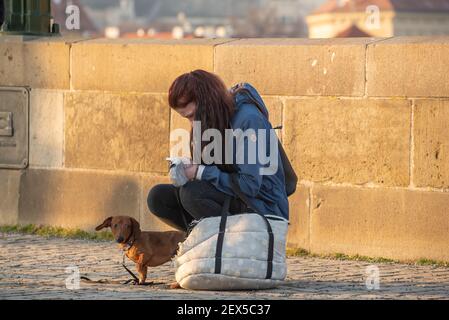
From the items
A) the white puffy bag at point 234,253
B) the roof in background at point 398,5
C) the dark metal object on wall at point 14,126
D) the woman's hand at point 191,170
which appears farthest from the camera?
the roof in background at point 398,5

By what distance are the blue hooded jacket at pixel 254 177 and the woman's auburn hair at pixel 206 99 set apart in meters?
0.06

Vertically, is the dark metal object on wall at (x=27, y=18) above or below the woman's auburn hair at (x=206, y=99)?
above

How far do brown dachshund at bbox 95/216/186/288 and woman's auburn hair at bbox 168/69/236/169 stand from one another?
0.61 meters

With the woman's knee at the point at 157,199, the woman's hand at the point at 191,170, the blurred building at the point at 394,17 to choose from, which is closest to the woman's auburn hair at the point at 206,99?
the woman's hand at the point at 191,170

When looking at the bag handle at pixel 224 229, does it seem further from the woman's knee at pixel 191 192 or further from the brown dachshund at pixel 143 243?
the brown dachshund at pixel 143 243

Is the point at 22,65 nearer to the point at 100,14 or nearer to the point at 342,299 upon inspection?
the point at 342,299

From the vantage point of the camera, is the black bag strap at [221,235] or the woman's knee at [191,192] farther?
the woman's knee at [191,192]

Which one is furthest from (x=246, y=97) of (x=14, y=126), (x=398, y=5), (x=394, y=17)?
(x=398, y=5)

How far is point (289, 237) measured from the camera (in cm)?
926

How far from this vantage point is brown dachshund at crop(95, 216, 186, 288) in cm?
775

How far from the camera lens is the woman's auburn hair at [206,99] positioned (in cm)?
743

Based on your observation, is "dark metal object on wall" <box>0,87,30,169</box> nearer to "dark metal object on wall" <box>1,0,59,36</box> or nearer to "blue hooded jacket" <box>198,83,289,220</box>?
"dark metal object on wall" <box>1,0,59,36</box>

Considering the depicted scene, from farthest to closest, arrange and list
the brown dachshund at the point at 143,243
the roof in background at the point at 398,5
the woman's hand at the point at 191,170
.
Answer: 1. the roof in background at the point at 398,5
2. the brown dachshund at the point at 143,243
3. the woman's hand at the point at 191,170

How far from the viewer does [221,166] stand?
759cm
